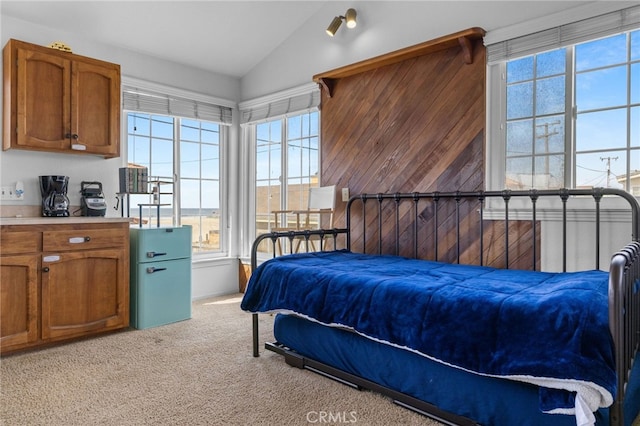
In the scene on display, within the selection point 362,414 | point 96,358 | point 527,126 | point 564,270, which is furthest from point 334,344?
point 527,126

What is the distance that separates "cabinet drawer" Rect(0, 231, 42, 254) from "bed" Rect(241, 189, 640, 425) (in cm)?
142

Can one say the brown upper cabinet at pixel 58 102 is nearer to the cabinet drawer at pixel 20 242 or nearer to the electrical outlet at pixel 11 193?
the electrical outlet at pixel 11 193

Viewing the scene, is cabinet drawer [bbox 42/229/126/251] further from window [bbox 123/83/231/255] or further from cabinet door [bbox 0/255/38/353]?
window [bbox 123/83/231/255]

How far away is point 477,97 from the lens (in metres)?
2.71

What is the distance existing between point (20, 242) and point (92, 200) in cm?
73

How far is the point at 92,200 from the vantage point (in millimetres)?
3285

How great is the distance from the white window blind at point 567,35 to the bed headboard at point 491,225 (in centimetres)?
84

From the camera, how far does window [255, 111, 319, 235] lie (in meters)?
3.94

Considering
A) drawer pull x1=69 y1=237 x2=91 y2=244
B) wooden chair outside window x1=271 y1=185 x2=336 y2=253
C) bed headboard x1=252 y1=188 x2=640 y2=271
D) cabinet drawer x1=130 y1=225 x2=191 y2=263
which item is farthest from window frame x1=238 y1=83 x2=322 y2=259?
drawer pull x1=69 y1=237 x2=91 y2=244

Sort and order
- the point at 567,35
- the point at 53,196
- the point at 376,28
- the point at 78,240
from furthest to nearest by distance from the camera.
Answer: the point at 376,28 < the point at 53,196 < the point at 78,240 < the point at 567,35

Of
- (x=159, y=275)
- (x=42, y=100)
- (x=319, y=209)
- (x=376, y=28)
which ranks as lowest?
(x=159, y=275)

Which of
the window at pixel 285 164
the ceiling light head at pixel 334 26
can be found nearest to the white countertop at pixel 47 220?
the window at pixel 285 164

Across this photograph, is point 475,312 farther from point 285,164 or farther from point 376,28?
point 285,164

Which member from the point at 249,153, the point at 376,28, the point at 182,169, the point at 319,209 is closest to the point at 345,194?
the point at 319,209
